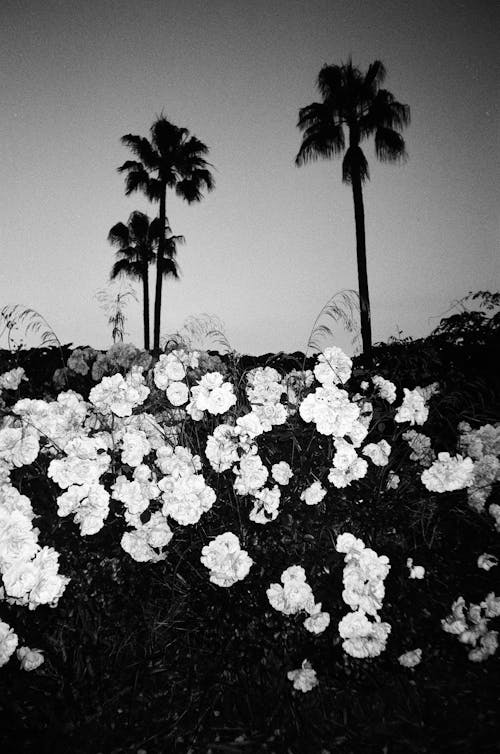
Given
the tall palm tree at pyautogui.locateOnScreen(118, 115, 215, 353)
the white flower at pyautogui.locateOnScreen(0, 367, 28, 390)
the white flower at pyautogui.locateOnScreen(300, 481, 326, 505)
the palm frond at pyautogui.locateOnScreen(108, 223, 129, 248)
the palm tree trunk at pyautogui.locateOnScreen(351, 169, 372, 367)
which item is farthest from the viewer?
the palm frond at pyautogui.locateOnScreen(108, 223, 129, 248)

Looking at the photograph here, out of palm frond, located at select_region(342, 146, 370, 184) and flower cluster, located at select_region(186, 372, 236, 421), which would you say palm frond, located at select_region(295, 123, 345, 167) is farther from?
flower cluster, located at select_region(186, 372, 236, 421)

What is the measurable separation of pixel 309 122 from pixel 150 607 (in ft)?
39.2

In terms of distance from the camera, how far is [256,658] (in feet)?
5.69

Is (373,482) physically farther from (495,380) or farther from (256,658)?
(495,380)

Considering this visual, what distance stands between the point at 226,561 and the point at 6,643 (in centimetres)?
94

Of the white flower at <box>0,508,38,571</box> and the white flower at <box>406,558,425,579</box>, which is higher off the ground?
the white flower at <box>0,508,38,571</box>

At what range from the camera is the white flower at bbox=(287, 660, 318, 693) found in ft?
5.29

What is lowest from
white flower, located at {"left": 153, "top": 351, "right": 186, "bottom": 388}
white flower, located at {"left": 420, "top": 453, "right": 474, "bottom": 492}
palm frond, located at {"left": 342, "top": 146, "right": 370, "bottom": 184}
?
white flower, located at {"left": 420, "top": 453, "right": 474, "bottom": 492}

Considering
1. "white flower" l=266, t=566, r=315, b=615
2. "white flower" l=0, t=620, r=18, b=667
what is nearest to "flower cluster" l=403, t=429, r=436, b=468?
"white flower" l=266, t=566, r=315, b=615

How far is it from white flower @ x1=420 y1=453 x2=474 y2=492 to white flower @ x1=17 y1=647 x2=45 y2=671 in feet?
6.38

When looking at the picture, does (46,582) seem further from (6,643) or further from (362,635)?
(362,635)

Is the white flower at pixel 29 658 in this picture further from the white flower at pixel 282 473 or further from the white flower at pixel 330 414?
the white flower at pixel 330 414

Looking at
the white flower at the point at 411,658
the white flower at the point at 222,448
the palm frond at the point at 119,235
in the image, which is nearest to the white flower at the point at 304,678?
the white flower at the point at 411,658

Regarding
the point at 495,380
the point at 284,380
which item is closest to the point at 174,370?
the point at 284,380
